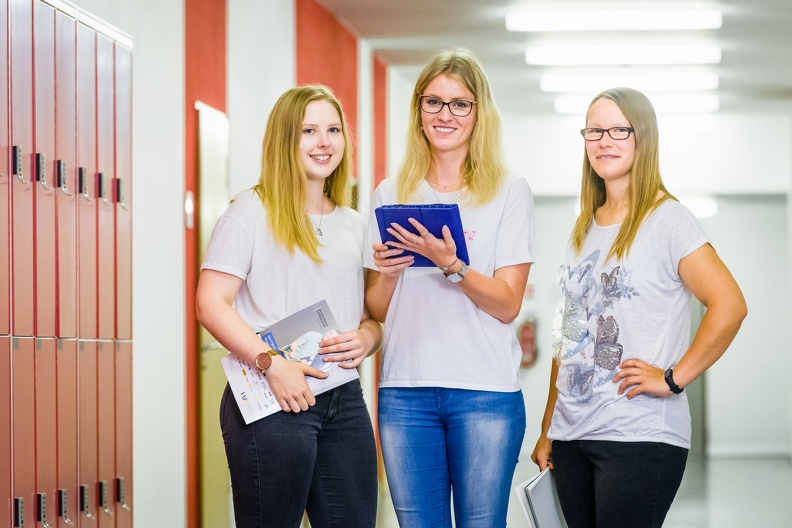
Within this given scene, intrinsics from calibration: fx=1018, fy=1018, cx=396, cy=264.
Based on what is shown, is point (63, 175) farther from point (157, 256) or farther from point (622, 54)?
point (622, 54)

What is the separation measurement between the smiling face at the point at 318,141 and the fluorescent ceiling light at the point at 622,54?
16.4 ft

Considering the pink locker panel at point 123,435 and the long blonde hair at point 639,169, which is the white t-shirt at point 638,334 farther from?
the pink locker panel at point 123,435

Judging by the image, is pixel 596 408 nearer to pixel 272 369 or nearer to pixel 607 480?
pixel 607 480

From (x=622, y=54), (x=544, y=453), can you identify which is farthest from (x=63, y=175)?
(x=622, y=54)

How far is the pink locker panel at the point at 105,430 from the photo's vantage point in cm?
326

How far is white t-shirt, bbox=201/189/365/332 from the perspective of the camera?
2.15 m

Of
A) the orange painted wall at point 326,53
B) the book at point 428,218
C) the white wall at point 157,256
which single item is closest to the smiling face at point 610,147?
the book at point 428,218

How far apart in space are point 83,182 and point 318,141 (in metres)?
→ 1.19

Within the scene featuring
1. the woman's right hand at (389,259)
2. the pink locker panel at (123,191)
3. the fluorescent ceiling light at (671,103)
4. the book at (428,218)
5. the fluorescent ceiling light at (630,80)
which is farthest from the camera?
the fluorescent ceiling light at (671,103)

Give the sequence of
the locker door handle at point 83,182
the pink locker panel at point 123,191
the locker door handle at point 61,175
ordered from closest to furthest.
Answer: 1. the locker door handle at point 61,175
2. the locker door handle at point 83,182
3. the pink locker panel at point 123,191

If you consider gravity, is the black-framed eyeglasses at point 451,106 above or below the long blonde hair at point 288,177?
above

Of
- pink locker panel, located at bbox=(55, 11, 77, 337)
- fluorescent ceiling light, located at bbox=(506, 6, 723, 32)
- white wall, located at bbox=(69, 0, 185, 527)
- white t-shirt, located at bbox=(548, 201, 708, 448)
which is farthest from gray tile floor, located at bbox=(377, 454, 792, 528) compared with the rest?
white t-shirt, located at bbox=(548, 201, 708, 448)

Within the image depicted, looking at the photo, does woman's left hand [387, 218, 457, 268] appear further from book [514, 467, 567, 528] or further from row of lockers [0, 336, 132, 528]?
row of lockers [0, 336, 132, 528]

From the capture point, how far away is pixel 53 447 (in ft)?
9.64
